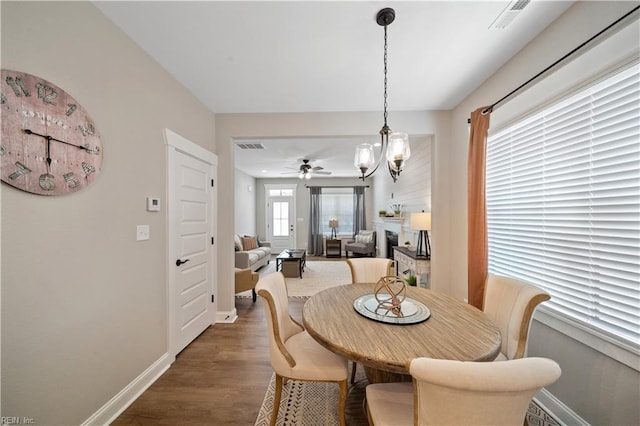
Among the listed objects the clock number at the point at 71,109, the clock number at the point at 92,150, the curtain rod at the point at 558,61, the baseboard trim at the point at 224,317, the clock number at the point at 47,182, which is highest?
the curtain rod at the point at 558,61

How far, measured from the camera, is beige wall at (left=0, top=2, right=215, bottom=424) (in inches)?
45.1

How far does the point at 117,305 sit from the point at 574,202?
127 inches

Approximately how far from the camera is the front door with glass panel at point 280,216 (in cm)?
822

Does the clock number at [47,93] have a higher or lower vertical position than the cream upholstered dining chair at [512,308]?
higher

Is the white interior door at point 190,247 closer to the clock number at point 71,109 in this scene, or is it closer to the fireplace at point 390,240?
the clock number at point 71,109

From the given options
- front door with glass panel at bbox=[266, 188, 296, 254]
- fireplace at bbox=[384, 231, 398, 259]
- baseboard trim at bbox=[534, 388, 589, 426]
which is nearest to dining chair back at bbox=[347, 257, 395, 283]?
baseboard trim at bbox=[534, 388, 589, 426]

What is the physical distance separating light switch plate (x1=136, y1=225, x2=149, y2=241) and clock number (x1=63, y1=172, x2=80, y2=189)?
21.2 inches

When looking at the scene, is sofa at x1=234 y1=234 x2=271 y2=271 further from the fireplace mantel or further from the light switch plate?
the fireplace mantel

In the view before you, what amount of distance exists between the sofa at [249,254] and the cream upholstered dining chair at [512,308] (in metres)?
3.93

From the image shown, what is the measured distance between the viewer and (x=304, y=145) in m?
4.45

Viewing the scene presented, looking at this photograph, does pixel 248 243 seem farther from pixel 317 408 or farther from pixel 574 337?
pixel 574 337

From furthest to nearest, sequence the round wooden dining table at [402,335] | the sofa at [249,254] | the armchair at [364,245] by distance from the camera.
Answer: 1. the armchair at [364,245]
2. the sofa at [249,254]
3. the round wooden dining table at [402,335]

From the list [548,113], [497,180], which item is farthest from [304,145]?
[548,113]

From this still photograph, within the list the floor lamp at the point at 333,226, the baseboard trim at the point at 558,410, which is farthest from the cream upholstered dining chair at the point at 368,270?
the floor lamp at the point at 333,226
